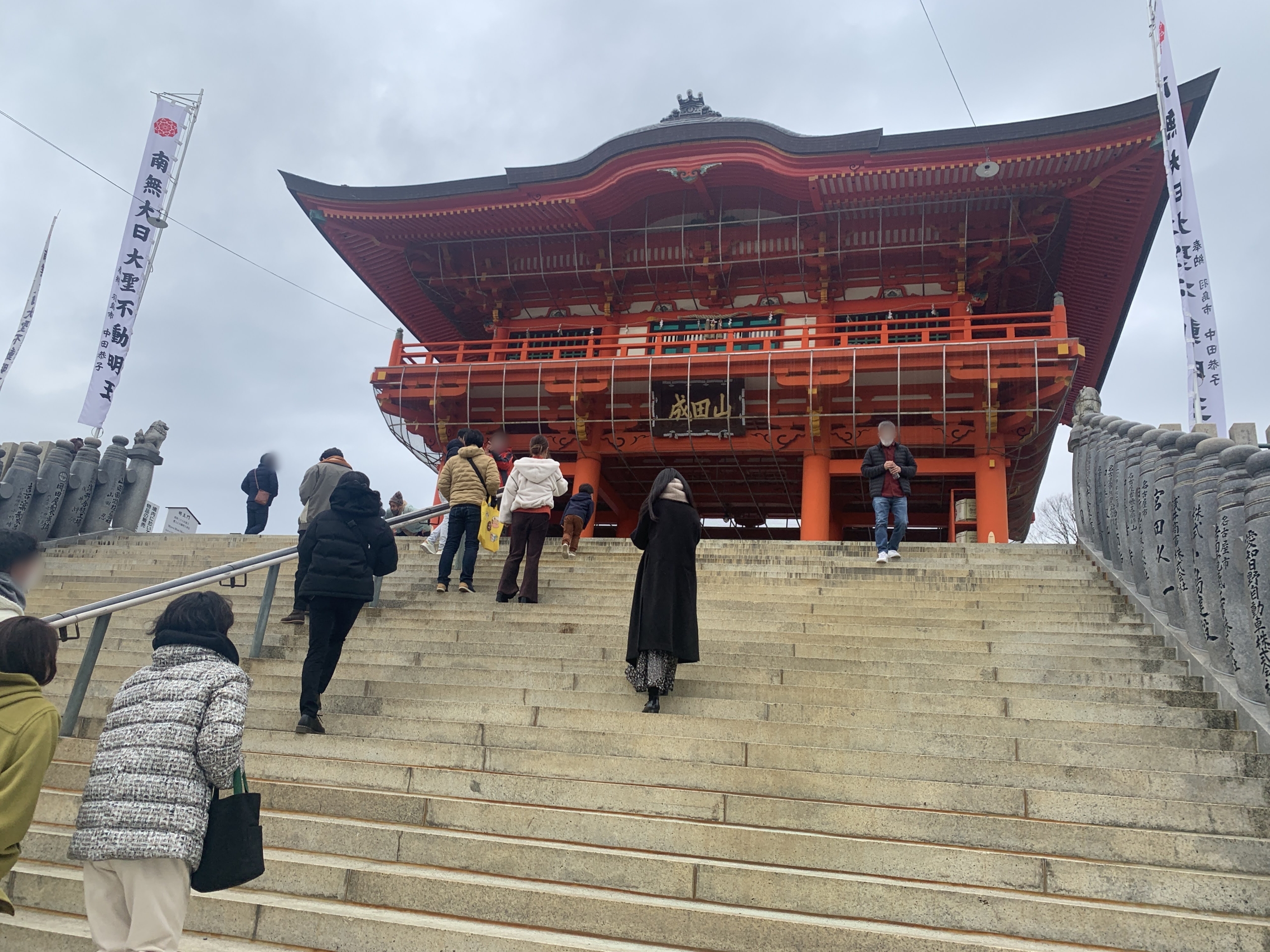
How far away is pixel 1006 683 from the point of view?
4.62 m

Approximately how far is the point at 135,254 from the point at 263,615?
386 inches

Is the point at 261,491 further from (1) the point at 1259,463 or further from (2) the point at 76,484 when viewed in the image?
(1) the point at 1259,463

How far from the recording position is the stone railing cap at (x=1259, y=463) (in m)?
3.88

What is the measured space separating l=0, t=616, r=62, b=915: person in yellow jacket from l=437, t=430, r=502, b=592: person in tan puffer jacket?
15.0ft

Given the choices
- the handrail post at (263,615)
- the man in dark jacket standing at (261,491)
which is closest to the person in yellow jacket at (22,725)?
the handrail post at (263,615)

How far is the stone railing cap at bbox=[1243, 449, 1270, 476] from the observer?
388 cm

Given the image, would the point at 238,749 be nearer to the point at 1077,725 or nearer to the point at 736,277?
the point at 1077,725


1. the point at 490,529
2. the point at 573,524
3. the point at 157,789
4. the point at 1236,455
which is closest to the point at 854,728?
the point at 1236,455

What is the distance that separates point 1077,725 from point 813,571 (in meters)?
3.71

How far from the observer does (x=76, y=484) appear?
1066cm

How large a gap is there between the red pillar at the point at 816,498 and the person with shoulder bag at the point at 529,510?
289 inches

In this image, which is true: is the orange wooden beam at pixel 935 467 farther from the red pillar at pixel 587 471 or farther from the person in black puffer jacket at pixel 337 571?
the person in black puffer jacket at pixel 337 571

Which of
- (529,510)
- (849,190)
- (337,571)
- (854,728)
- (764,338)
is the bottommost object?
(854,728)

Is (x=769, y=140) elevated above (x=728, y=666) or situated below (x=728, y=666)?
above
